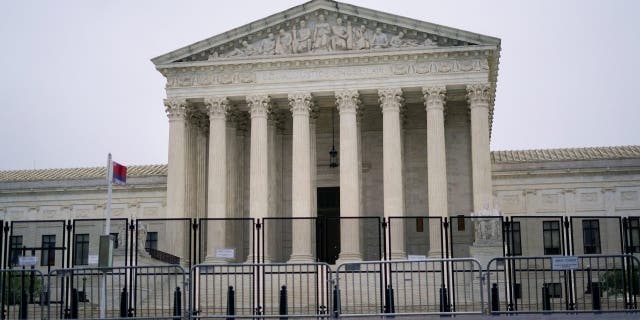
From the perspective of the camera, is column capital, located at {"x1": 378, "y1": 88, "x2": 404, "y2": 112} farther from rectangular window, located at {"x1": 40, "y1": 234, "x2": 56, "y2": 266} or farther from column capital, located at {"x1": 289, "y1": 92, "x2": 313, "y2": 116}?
rectangular window, located at {"x1": 40, "y1": 234, "x2": 56, "y2": 266}

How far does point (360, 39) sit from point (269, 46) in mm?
5221

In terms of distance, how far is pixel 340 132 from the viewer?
156ft

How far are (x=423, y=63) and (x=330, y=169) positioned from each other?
33.3ft

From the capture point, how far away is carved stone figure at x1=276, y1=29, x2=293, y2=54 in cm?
4850

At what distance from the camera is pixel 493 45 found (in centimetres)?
4600

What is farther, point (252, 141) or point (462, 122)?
point (462, 122)

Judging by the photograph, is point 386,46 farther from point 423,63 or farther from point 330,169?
point 330,169

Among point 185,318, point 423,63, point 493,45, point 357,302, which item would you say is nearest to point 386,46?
point 423,63

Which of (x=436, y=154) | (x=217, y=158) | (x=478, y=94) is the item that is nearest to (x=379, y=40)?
(x=478, y=94)

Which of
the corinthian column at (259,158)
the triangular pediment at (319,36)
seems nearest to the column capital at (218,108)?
the corinthian column at (259,158)

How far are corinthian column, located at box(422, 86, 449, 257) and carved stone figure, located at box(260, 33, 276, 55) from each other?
887cm

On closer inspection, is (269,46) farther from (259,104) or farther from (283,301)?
(283,301)

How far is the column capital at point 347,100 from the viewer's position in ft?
156

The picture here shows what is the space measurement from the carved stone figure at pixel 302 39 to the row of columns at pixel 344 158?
2572mm
